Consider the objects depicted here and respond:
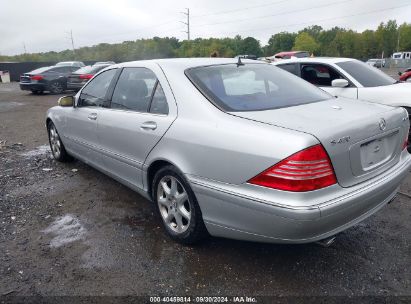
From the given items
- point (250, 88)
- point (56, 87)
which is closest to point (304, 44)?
point (56, 87)

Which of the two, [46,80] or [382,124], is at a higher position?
[382,124]

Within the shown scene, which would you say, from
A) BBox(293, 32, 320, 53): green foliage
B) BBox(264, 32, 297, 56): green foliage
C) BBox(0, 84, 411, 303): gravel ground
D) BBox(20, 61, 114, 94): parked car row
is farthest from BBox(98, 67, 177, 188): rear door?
BBox(264, 32, 297, 56): green foliage

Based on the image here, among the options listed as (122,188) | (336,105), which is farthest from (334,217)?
(122,188)

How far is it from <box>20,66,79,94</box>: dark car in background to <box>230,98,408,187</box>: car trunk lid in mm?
17566

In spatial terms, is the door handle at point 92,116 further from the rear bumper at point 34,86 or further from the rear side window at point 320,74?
the rear bumper at point 34,86

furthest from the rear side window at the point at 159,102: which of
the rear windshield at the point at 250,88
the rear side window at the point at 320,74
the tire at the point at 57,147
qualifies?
the rear side window at the point at 320,74

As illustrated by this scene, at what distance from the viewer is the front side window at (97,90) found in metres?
4.13

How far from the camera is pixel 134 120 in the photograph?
344cm

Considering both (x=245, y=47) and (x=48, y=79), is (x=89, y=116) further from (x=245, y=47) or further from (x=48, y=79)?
(x=245, y=47)

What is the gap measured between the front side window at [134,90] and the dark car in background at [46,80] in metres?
15.9

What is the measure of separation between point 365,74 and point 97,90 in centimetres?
447

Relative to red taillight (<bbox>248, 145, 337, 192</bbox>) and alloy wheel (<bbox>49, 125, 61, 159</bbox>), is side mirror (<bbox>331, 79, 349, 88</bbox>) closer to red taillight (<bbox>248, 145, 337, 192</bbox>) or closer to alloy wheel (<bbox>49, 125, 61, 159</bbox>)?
red taillight (<bbox>248, 145, 337, 192</bbox>)

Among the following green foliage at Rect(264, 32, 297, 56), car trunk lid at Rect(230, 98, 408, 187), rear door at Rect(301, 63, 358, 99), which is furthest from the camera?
green foliage at Rect(264, 32, 297, 56)

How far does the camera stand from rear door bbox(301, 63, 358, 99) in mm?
5945
